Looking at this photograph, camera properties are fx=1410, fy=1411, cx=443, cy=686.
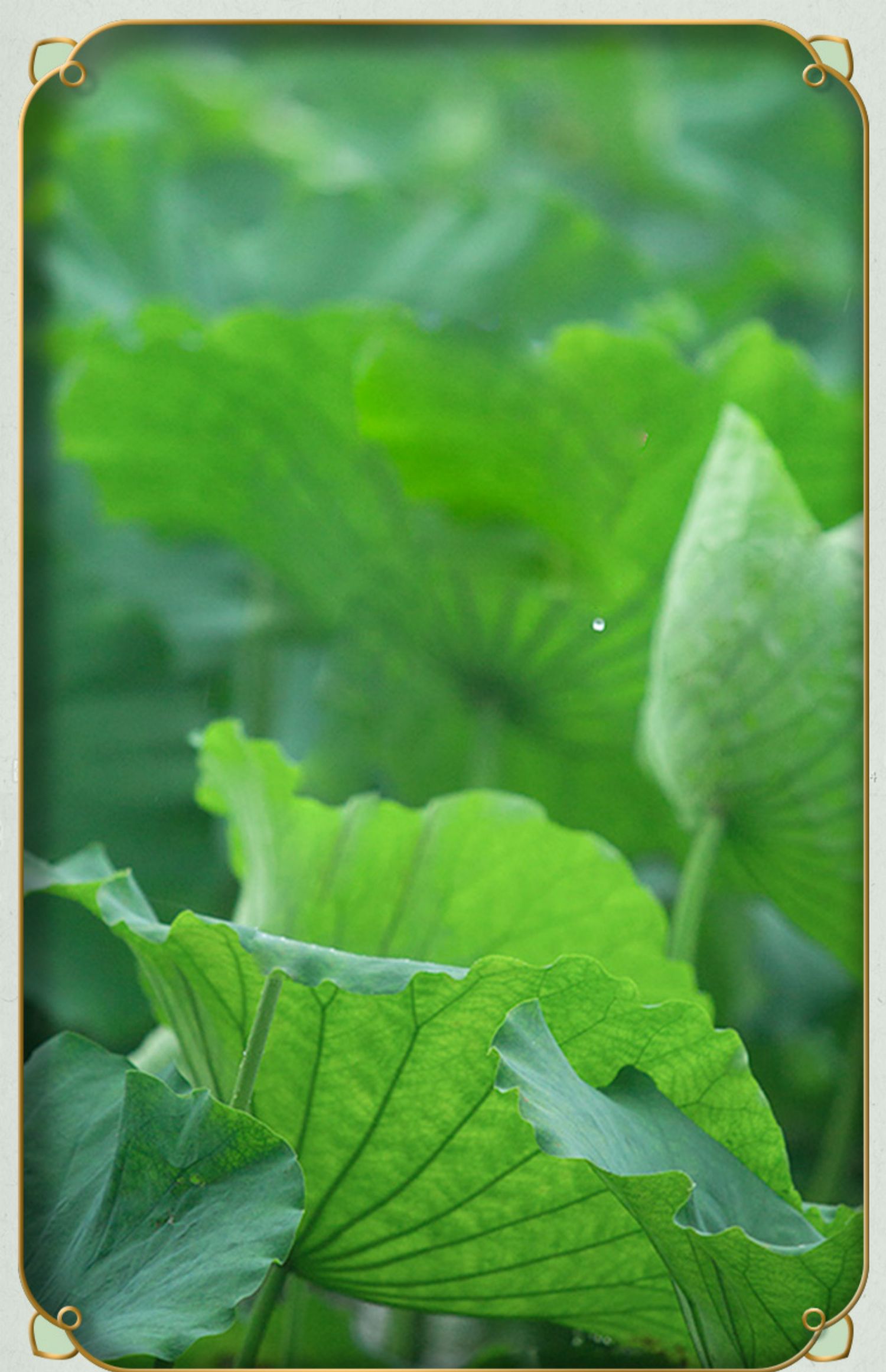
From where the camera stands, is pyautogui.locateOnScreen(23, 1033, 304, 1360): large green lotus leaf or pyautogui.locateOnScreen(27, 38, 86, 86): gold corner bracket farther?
pyautogui.locateOnScreen(27, 38, 86, 86): gold corner bracket

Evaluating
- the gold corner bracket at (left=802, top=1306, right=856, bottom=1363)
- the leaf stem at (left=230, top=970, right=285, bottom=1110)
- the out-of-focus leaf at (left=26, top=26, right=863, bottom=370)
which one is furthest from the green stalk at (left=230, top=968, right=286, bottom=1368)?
the out-of-focus leaf at (left=26, top=26, right=863, bottom=370)

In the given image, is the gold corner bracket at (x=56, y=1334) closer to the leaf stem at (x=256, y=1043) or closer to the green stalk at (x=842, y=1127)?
the leaf stem at (x=256, y=1043)

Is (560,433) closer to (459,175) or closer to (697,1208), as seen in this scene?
(459,175)

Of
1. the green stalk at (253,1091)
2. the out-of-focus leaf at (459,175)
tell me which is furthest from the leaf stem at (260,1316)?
the out-of-focus leaf at (459,175)

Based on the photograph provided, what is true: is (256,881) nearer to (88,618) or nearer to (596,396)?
(88,618)

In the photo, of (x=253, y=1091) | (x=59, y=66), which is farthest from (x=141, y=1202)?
(x=59, y=66)

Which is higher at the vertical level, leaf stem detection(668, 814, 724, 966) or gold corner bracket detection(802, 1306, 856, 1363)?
leaf stem detection(668, 814, 724, 966)

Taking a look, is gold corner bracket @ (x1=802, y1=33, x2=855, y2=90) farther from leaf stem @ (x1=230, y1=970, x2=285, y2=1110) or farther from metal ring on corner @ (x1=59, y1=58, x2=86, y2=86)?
leaf stem @ (x1=230, y1=970, x2=285, y2=1110)
